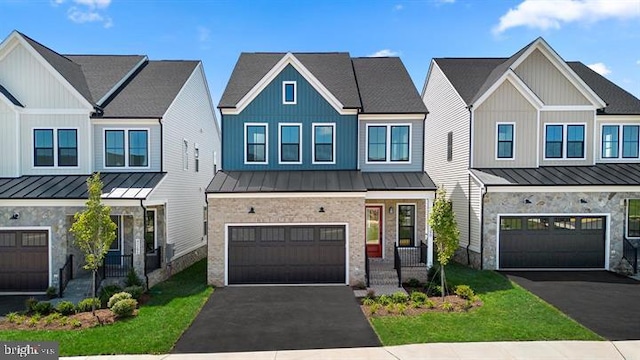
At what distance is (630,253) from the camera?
53.3ft

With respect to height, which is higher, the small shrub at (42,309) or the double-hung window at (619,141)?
the double-hung window at (619,141)

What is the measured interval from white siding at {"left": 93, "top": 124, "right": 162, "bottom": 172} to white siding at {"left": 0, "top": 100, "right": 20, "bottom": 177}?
303 centimetres

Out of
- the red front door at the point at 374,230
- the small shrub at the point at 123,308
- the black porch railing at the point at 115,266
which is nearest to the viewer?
the small shrub at the point at 123,308

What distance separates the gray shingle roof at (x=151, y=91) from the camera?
15914mm

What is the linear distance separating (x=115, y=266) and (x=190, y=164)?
6086 mm

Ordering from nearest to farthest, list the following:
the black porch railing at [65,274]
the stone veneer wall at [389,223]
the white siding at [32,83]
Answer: the black porch railing at [65,274] < the white siding at [32,83] < the stone veneer wall at [389,223]

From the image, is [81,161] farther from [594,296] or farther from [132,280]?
[594,296]

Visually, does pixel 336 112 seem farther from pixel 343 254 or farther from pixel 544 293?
pixel 544 293

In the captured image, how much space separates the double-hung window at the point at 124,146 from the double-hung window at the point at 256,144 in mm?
4208

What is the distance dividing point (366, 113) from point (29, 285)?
47.7ft

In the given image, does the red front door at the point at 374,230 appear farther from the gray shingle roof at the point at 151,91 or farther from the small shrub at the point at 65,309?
A: the small shrub at the point at 65,309

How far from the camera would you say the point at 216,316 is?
11.1 m

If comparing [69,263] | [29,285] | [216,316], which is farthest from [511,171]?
[29,285]

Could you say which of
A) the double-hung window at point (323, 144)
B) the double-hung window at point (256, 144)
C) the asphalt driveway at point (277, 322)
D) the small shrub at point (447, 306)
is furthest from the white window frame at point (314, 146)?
the small shrub at point (447, 306)
